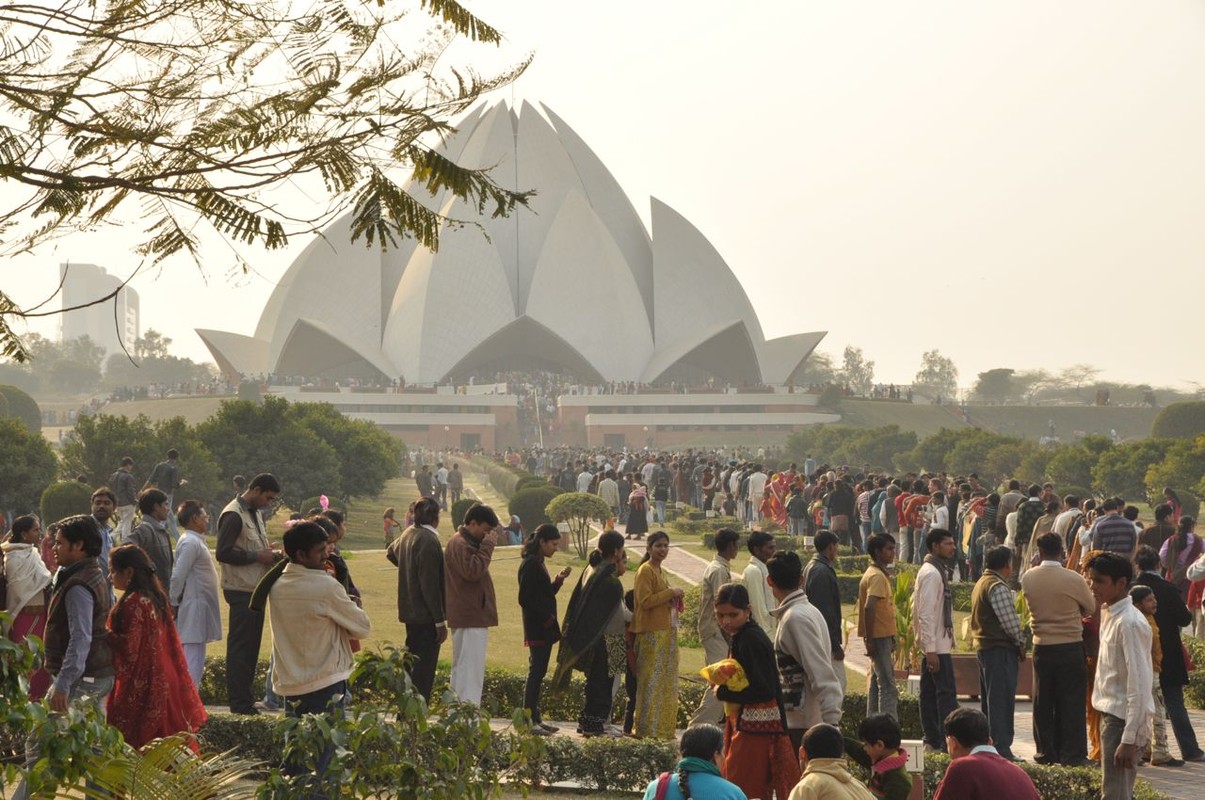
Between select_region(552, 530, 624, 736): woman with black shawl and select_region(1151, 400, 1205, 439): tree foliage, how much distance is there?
2290 cm

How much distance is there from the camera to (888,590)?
481cm

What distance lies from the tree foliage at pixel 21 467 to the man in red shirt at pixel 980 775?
11.7 m

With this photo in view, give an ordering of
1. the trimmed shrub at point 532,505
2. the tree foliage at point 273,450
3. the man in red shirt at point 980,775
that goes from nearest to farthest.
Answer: the man in red shirt at point 980,775, the trimmed shrub at point 532,505, the tree foliage at point 273,450

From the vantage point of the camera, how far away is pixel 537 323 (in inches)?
1602

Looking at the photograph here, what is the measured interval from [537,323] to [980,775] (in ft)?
125

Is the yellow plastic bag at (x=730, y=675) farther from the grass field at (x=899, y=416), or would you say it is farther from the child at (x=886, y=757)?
the grass field at (x=899, y=416)

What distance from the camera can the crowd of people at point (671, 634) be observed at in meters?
3.38

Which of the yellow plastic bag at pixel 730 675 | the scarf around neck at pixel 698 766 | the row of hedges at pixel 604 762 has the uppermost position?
the yellow plastic bag at pixel 730 675

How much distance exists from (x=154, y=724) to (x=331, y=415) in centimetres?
1570

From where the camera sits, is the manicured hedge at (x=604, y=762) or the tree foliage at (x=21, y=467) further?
the tree foliage at (x=21, y=467)

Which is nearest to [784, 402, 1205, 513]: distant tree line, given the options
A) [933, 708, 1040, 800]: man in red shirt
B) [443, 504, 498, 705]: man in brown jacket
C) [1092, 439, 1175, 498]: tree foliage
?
[1092, 439, 1175, 498]: tree foliage

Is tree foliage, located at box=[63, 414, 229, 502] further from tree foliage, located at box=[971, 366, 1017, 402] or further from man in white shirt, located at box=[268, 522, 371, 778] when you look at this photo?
tree foliage, located at box=[971, 366, 1017, 402]

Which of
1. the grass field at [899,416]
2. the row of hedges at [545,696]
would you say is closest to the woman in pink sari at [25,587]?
the row of hedges at [545,696]

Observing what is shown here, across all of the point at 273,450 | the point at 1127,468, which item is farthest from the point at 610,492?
the point at 1127,468
